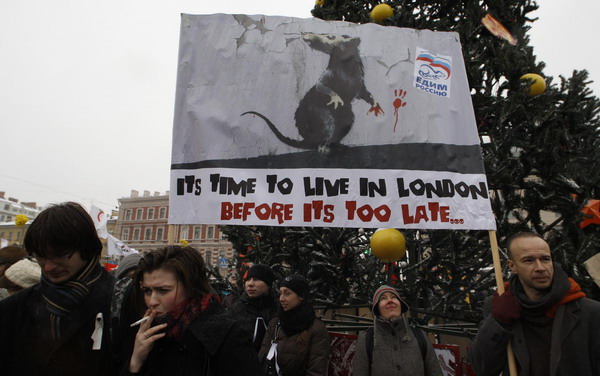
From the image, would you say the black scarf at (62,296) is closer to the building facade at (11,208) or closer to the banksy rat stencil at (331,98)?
the banksy rat stencil at (331,98)

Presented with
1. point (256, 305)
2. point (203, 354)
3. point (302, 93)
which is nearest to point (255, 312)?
point (256, 305)

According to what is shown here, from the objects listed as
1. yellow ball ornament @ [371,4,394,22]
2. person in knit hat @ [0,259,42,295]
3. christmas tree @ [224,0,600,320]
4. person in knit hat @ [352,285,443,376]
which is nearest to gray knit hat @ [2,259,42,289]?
person in knit hat @ [0,259,42,295]

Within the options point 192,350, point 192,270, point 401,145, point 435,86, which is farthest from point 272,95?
point 192,350

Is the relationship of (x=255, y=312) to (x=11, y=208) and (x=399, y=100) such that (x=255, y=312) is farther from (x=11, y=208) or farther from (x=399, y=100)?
(x=11, y=208)

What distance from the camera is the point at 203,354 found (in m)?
1.60

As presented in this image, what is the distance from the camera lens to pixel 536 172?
3.76 meters

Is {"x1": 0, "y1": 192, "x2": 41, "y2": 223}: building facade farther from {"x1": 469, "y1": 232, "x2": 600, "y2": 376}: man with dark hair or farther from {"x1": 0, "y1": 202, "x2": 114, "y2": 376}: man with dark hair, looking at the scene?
{"x1": 469, "y1": 232, "x2": 600, "y2": 376}: man with dark hair

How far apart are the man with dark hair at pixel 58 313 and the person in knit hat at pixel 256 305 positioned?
6.29 ft

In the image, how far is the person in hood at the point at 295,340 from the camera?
9.73 ft

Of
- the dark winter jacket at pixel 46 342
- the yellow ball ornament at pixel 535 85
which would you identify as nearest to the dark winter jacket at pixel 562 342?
the dark winter jacket at pixel 46 342

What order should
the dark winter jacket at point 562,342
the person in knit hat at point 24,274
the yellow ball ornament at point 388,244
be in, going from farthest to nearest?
the yellow ball ornament at point 388,244 → the person in knit hat at point 24,274 → the dark winter jacket at point 562,342

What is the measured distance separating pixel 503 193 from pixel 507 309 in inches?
85.9

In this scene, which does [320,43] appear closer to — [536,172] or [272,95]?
[272,95]

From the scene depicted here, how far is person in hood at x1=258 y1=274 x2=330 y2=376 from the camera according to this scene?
2.96 meters
